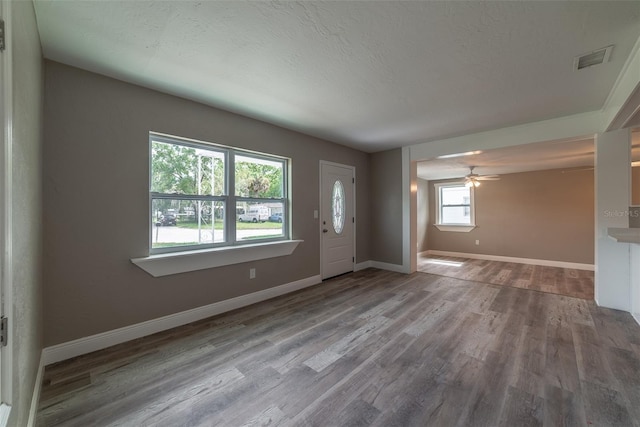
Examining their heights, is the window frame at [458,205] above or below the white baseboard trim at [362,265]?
above

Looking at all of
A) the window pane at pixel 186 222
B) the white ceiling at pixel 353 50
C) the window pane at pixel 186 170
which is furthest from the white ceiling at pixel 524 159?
the window pane at pixel 186 222

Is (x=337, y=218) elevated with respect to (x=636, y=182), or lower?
lower

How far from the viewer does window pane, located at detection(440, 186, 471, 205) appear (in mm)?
7039

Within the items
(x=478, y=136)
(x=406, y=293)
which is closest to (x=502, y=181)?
(x=478, y=136)

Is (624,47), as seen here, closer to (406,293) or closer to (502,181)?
(406,293)

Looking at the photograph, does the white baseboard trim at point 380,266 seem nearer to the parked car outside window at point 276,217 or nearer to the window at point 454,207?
the parked car outside window at point 276,217

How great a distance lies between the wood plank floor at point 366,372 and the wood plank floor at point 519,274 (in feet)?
3.49

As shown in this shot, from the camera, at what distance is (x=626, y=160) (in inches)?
119

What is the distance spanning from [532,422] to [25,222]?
121 inches

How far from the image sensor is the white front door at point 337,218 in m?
4.52

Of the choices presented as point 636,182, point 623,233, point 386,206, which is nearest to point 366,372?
point 623,233

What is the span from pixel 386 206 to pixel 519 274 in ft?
9.43

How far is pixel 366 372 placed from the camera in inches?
77.0

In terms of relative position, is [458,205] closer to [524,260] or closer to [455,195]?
[455,195]
